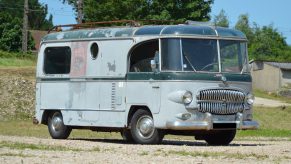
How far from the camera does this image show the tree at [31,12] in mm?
125031

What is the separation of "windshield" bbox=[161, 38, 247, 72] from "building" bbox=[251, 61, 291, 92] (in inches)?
2416

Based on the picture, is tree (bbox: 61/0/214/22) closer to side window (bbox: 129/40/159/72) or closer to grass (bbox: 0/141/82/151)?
side window (bbox: 129/40/159/72)

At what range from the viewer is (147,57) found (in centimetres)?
2184

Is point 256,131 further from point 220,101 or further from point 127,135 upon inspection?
point 220,101

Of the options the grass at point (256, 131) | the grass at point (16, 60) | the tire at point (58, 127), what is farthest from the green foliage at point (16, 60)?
the tire at point (58, 127)

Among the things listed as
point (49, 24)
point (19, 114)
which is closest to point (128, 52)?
point (19, 114)

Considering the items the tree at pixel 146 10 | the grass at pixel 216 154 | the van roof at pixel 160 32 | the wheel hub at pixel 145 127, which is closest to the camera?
the grass at pixel 216 154

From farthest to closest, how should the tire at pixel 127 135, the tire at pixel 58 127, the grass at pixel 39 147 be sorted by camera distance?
the tire at pixel 58 127 → the tire at pixel 127 135 → the grass at pixel 39 147

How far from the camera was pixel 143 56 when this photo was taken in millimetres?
21922

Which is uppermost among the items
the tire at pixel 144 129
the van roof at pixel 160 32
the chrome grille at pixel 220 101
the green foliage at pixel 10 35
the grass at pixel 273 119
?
the green foliage at pixel 10 35

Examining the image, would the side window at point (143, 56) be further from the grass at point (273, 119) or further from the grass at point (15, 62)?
the grass at point (15, 62)

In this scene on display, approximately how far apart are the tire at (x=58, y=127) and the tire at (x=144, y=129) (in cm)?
323

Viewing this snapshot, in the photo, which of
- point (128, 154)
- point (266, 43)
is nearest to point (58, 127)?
point (128, 154)

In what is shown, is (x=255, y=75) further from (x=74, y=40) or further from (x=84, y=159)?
(x=84, y=159)
